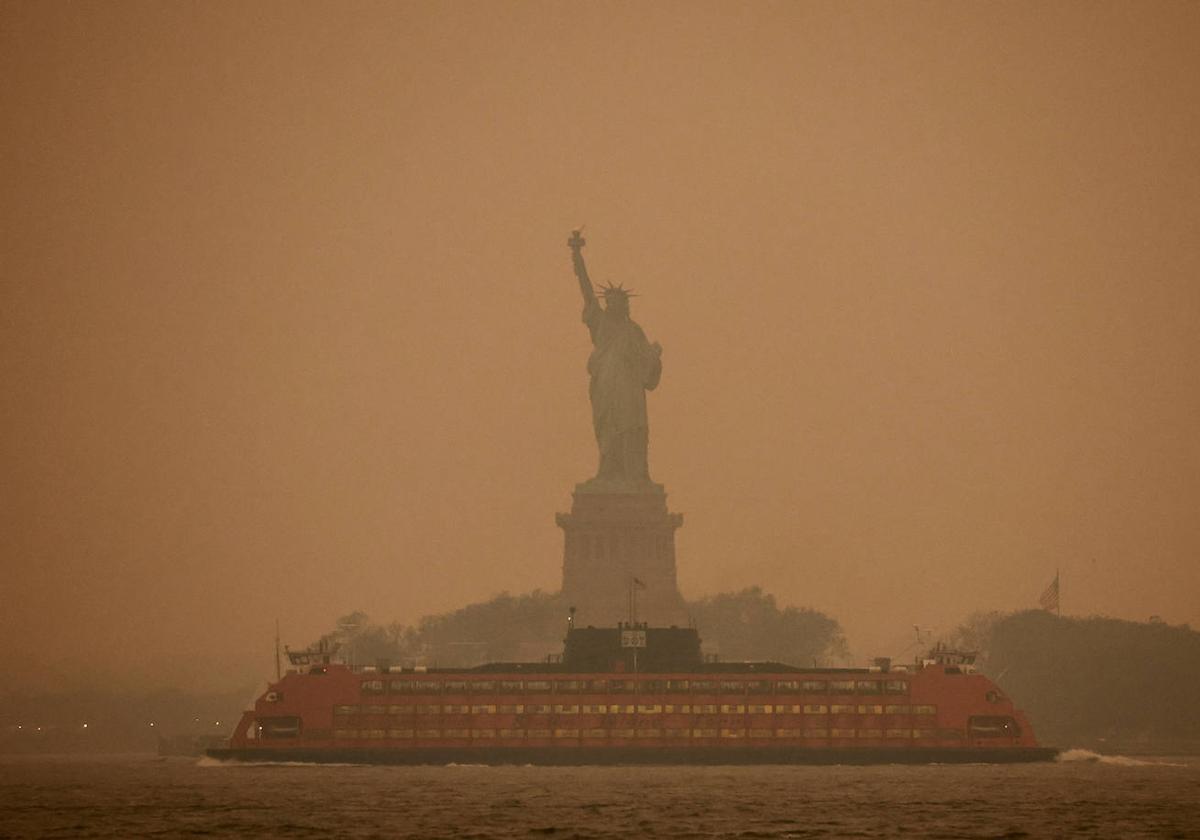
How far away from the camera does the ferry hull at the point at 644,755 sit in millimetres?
175750

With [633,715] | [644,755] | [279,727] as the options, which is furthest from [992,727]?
[279,727]

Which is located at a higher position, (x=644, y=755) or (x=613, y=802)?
(x=644, y=755)

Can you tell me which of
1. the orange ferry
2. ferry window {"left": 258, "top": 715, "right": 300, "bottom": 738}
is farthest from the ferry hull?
ferry window {"left": 258, "top": 715, "right": 300, "bottom": 738}

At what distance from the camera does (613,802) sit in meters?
143

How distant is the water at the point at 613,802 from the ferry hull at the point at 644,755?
0.80 meters

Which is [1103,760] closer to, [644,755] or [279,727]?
[644,755]

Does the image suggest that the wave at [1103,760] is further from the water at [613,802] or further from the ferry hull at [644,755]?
the ferry hull at [644,755]

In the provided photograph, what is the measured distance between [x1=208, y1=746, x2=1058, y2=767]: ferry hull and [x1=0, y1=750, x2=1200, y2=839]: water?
801 millimetres

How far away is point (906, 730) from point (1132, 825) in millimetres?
48384

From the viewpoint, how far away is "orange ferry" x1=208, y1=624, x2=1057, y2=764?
582 ft

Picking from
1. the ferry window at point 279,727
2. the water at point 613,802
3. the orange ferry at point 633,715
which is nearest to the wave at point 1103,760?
the water at point 613,802

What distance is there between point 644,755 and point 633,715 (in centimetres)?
268

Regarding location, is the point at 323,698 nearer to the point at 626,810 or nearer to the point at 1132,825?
the point at 626,810

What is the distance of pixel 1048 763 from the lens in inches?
7205
